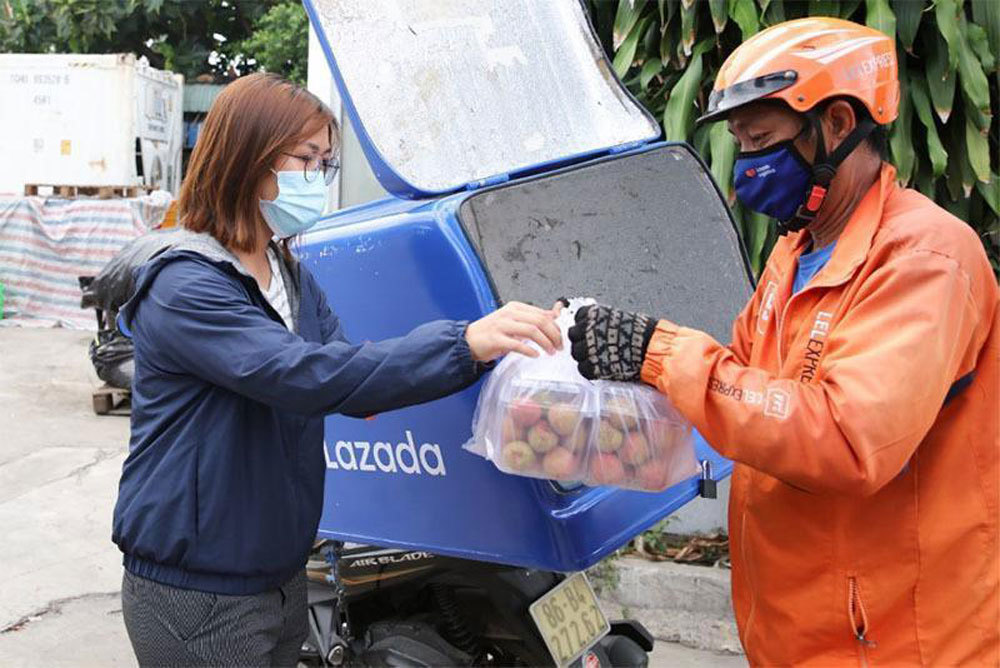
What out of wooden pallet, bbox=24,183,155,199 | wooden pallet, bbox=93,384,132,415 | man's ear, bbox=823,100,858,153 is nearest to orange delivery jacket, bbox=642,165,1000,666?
man's ear, bbox=823,100,858,153

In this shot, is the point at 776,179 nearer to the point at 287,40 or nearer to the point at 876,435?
→ the point at 876,435

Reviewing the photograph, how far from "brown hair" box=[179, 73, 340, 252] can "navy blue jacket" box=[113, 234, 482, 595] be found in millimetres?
58

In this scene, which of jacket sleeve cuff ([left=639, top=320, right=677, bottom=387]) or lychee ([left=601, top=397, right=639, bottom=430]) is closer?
jacket sleeve cuff ([left=639, top=320, right=677, bottom=387])

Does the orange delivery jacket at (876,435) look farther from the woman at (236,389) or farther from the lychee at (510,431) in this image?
the woman at (236,389)

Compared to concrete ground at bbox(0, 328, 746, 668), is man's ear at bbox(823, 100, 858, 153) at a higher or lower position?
higher

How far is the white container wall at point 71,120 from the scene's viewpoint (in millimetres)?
11109

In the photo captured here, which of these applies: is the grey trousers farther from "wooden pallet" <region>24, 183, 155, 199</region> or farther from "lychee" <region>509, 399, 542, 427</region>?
"wooden pallet" <region>24, 183, 155, 199</region>

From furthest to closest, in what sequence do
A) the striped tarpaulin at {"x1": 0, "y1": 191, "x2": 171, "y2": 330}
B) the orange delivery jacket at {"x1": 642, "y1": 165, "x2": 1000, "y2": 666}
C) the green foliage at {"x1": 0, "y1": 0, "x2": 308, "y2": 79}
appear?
1. the green foliage at {"x1": 0, "y1": 0, "x2": 308, "y2": 79}
2. the striped tarpaulin at {"x1": 0, "y1": 191, "x2": 171, "y2": 330}
3. the orange delivery jacket at {"x1": 642, "y1": 165, "x2": 1000, "y2": 666}

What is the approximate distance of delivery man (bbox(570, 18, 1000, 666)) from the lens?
1530mm

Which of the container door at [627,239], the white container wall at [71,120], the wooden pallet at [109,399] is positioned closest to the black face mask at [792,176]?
the container door at [627,239]

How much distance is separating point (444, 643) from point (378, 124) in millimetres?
1383

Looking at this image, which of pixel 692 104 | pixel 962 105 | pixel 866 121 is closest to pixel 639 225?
pixel 866 121

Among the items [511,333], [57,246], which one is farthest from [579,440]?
[57,246]

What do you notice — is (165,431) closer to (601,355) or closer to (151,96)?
(601,355)
